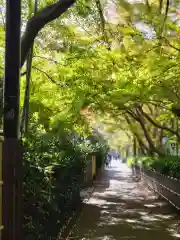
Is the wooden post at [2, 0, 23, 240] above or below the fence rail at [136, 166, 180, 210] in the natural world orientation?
above

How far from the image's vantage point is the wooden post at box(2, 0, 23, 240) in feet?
13.8

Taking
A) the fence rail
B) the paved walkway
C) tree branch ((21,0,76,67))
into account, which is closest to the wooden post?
tree branch ((21,0,76,67))

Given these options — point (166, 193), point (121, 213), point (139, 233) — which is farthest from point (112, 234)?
point (166, 193)

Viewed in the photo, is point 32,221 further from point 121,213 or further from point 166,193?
point 166,193

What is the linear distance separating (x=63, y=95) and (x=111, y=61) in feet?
8.05

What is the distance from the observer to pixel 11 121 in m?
4.20

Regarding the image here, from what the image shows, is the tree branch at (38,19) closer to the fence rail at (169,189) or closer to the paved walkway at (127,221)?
the paved walkway at (127,221)

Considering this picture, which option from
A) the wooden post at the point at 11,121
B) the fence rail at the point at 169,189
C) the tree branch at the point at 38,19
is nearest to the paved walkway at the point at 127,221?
the fence rail at the point at 169,189

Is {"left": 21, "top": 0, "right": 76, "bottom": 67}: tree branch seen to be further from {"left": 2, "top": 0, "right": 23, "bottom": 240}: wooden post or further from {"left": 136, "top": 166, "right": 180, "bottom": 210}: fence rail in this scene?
{"left": 136, "top": 166, "right": 180, "bottom": 210}: fence rail

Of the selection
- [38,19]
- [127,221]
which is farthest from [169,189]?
[38,19]

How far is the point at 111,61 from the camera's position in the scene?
1238 centimetres

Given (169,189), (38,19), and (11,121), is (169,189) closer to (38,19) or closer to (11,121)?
(38,19)

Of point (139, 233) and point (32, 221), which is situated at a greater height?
point (32, 221)

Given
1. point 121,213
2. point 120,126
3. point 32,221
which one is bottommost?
point 121,213
